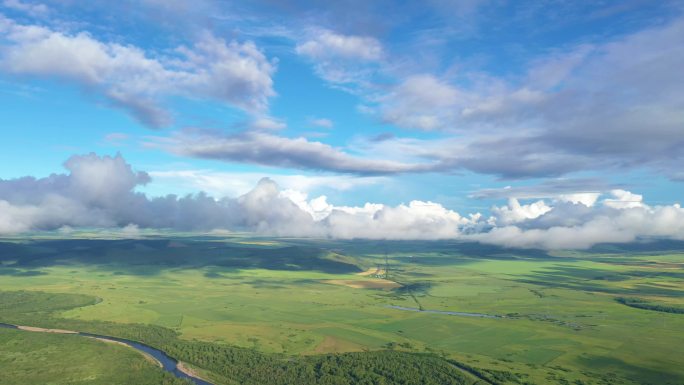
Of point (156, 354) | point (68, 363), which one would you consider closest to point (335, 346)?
point (156, 354)

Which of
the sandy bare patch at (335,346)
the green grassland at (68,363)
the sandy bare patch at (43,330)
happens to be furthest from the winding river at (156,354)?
the sandy bare patch at (335,346)

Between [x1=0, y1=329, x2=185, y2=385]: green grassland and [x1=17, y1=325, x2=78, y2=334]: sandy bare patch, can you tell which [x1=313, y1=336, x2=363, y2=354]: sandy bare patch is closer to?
[x1=0, y1=329, x2=185, y2=385]: green grassland

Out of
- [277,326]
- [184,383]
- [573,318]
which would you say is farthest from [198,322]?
[573,318]

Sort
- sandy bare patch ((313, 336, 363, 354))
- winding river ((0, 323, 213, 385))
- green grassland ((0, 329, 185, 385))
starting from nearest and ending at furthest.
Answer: green grassland ((0, 329, 185, 385))
winding river ((0, 323, 213, 385))
sandy bare patch ((313, 336, 363, 354))

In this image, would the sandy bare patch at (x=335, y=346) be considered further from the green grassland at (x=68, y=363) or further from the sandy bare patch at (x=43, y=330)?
the sandy bare patch at (x=43, y=330)

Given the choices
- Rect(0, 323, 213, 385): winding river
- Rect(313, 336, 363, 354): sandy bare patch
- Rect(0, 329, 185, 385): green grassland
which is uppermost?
Rect(313, 336, 363, 354): sandy bare patch

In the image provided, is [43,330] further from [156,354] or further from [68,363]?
[156,354]

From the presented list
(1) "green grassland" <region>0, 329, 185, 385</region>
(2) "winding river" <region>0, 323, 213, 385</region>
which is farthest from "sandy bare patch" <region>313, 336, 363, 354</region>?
(1) "green grassland" <region>0, 329, 185, 385</region>

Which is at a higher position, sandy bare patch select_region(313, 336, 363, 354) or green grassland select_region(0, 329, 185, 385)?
sandy bare patch select_region(313, 336, 363, 354)

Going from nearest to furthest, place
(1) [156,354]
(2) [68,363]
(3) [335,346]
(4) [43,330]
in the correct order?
(2) [68,363] < (1) [156,354] < (3) [335,346] < (4) [43,330]

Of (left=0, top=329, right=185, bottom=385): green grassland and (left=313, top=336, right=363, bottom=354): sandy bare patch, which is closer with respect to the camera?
(left=0, top=329, right=185, bottom=385): green grassland

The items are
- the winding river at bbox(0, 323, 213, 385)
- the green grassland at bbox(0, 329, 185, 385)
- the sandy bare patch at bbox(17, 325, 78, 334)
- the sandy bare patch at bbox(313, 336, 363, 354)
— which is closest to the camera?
the green grassland at bbox(0, 329, 185, 385)
